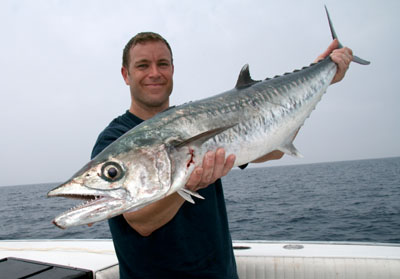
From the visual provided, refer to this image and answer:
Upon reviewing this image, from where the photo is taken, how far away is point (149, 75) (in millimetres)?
2861

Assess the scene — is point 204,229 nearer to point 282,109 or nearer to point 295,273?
point 282,109

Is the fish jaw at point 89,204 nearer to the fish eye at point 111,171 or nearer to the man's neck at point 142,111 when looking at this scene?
the fish eye at point 111,171

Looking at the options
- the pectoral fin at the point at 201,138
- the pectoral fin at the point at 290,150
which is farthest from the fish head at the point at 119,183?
the pectoral fin at the point at 290,150

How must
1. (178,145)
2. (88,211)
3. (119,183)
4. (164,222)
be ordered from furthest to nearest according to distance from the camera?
1. (164,222)
2. (178,145)
3. (119,183)
4. (88,211)

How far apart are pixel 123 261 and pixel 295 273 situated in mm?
2281

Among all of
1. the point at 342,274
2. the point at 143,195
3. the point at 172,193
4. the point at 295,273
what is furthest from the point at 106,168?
the point at 342,274

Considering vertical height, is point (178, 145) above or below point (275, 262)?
above

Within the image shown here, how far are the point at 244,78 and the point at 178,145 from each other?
129 cm

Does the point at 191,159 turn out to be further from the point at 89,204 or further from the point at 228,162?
the point at 89,204

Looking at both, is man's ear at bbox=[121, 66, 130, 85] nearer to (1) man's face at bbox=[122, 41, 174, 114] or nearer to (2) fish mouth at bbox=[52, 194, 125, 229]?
(1) man's face at bbox=[122, 41, 174, 114]

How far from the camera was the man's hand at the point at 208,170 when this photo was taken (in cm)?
210

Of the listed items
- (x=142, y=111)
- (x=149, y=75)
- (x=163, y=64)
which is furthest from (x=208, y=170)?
(x=163, y=64)

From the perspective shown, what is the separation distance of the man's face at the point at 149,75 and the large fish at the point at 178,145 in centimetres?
55

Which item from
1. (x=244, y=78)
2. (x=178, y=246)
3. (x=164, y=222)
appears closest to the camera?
(x=164, y=222)
